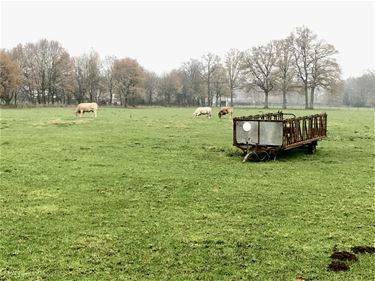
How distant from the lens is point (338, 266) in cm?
646

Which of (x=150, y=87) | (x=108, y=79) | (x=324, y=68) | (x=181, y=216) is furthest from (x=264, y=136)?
(x=150, y=87)

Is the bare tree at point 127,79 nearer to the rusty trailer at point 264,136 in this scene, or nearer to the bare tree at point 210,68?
the bare tree at point 210,68

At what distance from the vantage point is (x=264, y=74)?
85.6 metres

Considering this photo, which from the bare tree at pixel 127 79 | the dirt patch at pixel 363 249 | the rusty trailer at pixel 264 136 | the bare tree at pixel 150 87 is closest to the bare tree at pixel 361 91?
the bare tree at pixel 150 87

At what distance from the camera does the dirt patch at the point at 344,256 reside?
6754 millimetres

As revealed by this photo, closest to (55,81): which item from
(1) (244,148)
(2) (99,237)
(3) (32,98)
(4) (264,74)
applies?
(3) (32,98)

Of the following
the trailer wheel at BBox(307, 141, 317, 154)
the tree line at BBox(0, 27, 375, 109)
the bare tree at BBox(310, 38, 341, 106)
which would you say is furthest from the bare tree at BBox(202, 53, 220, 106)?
the trailer wheel at BBox(307, 141, 317, 154)

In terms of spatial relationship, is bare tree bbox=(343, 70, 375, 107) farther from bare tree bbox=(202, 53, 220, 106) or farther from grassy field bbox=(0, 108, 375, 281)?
grassy field bbox=(0, 108, 375, 281)

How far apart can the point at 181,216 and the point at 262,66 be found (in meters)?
80.1

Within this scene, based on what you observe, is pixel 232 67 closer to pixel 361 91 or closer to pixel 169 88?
pixel 169 88

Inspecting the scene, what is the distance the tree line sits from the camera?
3142 inches

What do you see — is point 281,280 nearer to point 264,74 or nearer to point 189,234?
point 189,234

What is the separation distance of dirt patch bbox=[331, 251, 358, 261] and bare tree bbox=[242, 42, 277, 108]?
79336 millimetres

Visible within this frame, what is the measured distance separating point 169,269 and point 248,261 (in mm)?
1209
